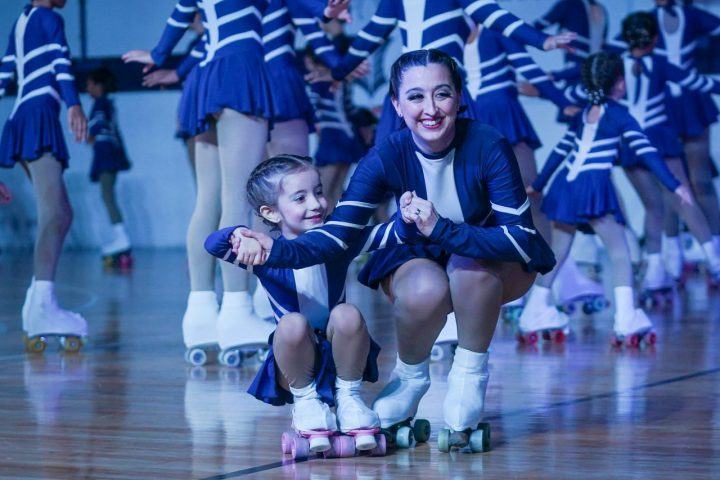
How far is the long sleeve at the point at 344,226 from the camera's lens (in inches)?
113

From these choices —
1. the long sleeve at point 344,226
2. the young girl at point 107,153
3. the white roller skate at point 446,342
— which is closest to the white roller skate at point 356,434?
the long sleeve at point 344,226

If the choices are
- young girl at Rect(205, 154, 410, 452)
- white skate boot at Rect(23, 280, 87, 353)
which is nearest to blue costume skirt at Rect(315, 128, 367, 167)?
white skate boot at Rect(23, 280, 87, 353)

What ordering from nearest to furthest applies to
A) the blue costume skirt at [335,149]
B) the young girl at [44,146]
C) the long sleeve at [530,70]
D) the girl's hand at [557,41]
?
the girl's hand at [557,41], the young girl at [44,146], the long sleeve at [530,70], the blue costume skirt at [335,149]

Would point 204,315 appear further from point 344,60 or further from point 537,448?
point 537,448

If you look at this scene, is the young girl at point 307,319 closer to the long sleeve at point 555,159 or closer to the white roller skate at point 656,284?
the long sleeve at point 555,159

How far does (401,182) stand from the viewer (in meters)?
3.02

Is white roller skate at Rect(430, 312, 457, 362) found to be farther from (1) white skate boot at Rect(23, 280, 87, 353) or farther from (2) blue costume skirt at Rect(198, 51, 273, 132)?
(1) white skate boot at Rect(23, 280, 87, 353)

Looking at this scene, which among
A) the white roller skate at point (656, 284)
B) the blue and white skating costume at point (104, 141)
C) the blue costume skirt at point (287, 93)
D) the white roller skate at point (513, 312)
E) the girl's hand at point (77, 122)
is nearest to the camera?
the blue costume skirt at point (287, 93)

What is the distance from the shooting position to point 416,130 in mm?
2959

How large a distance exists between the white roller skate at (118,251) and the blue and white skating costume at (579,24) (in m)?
4.19

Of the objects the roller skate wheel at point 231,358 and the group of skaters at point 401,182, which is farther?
the roller skate wheel at point 231,358

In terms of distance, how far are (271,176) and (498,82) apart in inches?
88.0

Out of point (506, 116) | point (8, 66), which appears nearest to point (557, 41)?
point (506, 116)

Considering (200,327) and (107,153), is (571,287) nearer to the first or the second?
(200,327)
